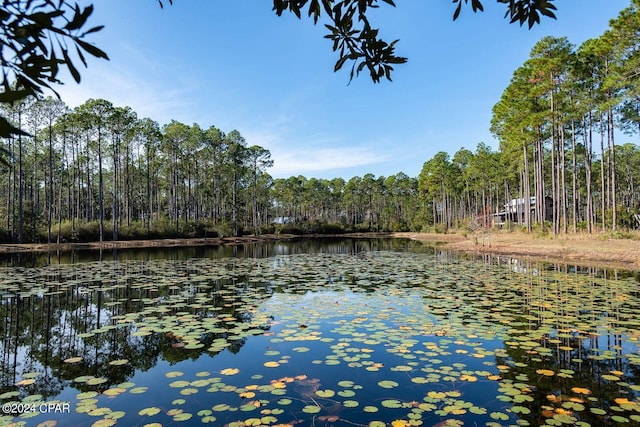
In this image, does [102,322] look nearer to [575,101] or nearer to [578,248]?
[578,248]

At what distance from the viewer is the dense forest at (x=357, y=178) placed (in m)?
21.2

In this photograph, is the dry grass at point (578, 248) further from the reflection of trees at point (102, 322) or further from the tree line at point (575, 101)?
the reflection of trees at point (102, 322)

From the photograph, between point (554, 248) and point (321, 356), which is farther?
point (554, 248)

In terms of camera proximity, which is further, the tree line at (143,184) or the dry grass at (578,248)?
the tree line at (143,184)

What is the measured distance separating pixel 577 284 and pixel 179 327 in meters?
10.3

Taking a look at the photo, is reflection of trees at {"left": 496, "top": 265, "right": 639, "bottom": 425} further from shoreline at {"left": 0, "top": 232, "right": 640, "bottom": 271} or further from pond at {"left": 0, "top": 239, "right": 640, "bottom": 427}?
shoreline at {"left": 0, "top": 232, "right": 640, "bottom": 271}

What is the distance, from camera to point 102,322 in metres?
6.22

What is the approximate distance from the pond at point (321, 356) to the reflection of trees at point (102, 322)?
0.12 feet

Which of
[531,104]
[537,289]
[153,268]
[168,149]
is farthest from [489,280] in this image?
[168,149]

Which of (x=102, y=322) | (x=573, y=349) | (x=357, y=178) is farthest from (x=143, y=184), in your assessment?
Result: (x=573, y=349)

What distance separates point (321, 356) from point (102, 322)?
4.28m

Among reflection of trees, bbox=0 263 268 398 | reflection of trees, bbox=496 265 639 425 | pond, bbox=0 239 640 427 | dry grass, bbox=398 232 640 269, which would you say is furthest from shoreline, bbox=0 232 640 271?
reflection of trees, bbox=0 263 268 398

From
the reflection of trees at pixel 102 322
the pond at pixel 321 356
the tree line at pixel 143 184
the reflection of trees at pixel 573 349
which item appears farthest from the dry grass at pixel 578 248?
the tree line at pixel 143 184

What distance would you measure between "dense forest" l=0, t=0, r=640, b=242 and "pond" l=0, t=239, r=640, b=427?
331 centimetres
